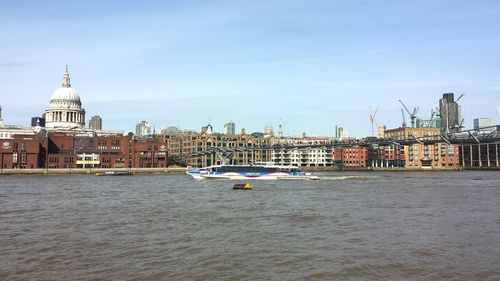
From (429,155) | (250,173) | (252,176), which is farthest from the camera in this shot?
(429,155)

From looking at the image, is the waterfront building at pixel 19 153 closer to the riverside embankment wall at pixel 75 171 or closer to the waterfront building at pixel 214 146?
the riverside embankment wall at pixel 75 171

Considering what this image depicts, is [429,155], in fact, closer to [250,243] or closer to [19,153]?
[19,153]

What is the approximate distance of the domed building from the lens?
164 metres

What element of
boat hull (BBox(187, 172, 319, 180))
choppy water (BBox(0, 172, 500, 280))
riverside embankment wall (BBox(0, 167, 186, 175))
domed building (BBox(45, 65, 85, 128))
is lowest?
choppy water (BBox(0, 172, 500, 280))

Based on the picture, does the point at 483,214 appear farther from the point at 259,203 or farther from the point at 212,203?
the point at 212,203

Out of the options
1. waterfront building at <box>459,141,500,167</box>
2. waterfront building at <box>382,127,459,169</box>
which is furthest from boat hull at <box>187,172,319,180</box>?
waterfront building at <box>459,141,500,167</box>

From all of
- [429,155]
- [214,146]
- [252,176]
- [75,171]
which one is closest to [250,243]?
[252,176]

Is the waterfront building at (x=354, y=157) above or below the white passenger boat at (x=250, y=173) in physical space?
above

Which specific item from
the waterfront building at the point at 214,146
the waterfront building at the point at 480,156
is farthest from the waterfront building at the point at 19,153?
the waterfront building at the point at 480,156

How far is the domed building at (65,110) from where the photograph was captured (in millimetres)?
163875

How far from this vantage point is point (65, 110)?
16412cm

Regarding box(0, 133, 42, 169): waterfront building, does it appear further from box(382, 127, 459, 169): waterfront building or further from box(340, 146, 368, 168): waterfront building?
box(382, 127, 459, 169): waterfront building

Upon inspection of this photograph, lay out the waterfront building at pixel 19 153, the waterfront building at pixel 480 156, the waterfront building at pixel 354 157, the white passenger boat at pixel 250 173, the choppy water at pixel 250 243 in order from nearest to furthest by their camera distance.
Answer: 1. the choppy water at pixel 250 243
2. the white passenger boat at pixel 250 173
3. the waterfront building at pixel 19 153
4. the waterfront building at pixel 480 156
5. the waterfront building at pixel 354 157

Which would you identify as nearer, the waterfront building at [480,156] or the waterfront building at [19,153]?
the waterfront building at [19,153]
